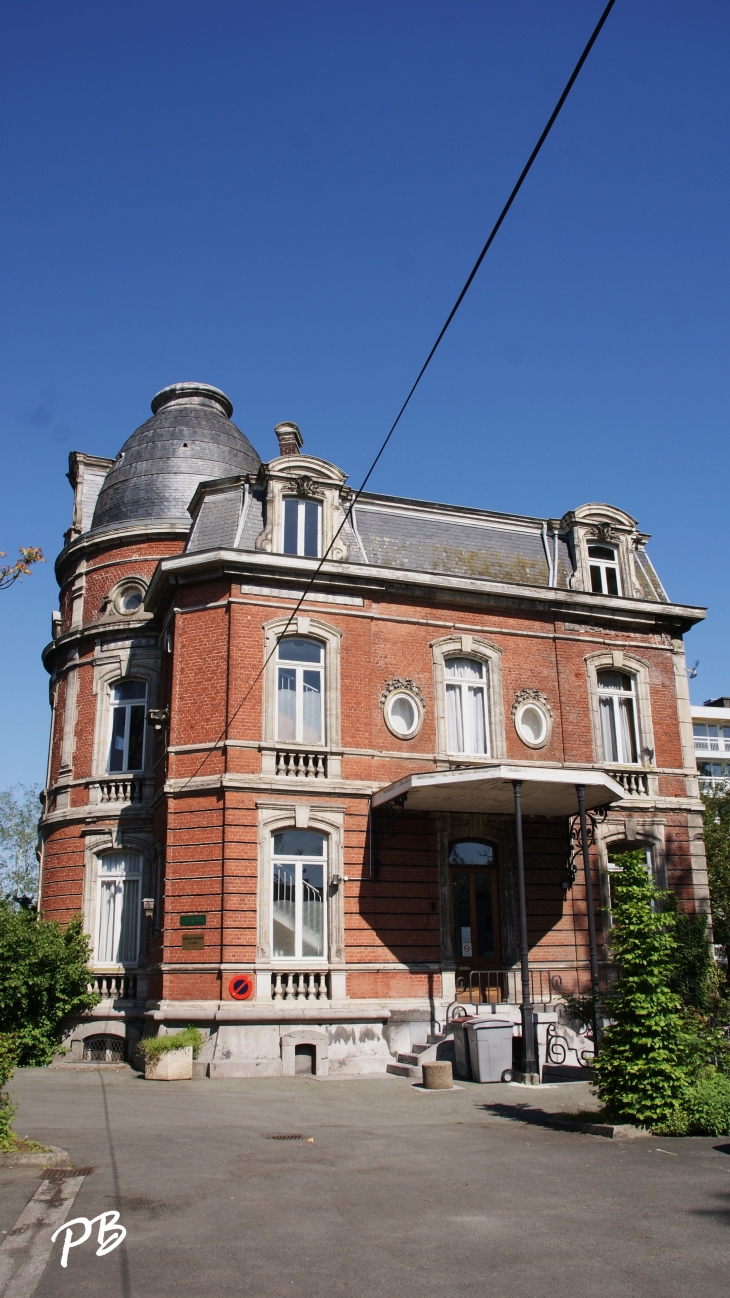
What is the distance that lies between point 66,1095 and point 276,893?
15.7 ft

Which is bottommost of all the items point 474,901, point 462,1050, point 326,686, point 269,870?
point 462,1050

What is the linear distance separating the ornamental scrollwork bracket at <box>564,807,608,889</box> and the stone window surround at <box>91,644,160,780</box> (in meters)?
9.16

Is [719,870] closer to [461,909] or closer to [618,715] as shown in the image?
[618,715]

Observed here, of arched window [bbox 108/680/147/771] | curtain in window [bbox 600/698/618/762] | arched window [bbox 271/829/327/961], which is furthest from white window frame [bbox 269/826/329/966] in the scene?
curtain in window [bbox 600/698/618/762]

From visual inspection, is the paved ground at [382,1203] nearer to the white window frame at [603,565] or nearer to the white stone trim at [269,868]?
the white stone trim at [269,868]

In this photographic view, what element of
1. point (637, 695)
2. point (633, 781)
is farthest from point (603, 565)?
point (633, 781)

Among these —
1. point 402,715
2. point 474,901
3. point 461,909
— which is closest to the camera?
point 461,909

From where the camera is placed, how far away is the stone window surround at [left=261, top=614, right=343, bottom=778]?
18.7 meters

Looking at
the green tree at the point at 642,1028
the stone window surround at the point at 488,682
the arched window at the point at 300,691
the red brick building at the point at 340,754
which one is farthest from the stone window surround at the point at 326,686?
the green tree at the point at 642,1028

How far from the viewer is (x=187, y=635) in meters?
19.5

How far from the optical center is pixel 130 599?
23.2 metres

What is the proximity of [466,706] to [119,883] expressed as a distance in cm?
831

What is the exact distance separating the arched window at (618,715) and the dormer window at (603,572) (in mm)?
2033

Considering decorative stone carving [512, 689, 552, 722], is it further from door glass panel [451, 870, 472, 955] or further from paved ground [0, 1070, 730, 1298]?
paved ground [0, 1070, 730, 1298]
